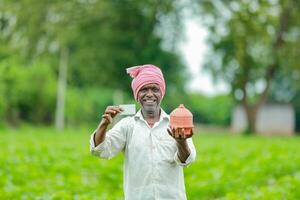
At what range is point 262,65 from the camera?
123 ft

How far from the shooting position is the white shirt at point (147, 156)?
3953 mm

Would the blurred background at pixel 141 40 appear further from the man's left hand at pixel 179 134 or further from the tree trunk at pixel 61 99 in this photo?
the man's left hand at pixel 179 134

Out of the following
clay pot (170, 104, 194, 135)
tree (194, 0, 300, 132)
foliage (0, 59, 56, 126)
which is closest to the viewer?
clay pot (170, 104, 194, 135)

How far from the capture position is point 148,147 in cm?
399

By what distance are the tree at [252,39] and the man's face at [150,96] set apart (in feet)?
96.9

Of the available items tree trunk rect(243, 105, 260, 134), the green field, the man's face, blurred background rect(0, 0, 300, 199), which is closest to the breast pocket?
the man's face

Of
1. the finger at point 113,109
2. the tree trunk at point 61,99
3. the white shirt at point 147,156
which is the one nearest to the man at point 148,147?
the white shirt at point 147,156

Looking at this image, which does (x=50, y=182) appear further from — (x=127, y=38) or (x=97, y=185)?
(x=127, y=38)

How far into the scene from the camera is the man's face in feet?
13.1

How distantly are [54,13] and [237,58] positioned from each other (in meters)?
9.57

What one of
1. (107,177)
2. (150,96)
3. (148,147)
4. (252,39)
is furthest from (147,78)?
(252,39)

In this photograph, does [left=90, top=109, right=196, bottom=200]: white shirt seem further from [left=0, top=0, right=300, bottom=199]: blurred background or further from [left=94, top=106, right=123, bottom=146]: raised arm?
[left=0, top=0, right=300, bottom=199]: blurred background

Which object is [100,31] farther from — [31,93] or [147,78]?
[147,78]

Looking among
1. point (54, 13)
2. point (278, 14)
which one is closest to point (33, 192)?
point (54, 13)
